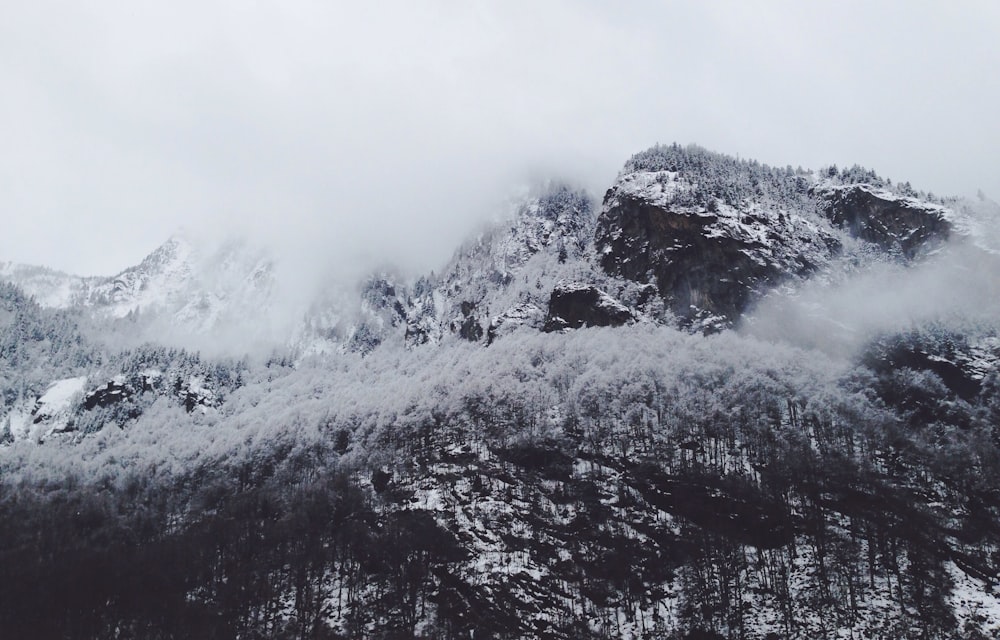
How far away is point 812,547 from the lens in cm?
15575

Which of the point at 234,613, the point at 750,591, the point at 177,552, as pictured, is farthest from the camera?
the point at 177,552

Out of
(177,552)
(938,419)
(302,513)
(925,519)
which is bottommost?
(177,552)

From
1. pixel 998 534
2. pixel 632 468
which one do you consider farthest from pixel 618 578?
pixel 998 534

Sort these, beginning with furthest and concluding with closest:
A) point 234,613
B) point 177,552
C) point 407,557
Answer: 1. point 177,552
2. point 407,557
3. point 234,613

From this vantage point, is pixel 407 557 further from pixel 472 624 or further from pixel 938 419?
pixel 938 419

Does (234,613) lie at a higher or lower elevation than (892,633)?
lower

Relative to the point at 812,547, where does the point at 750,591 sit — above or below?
below

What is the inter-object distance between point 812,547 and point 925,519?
25725 mm

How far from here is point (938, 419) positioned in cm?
19975

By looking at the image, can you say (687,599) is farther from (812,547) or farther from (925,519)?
(925,519)

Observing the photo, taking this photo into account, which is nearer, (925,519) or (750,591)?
(750,591)

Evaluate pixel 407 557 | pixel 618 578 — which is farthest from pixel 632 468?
pixel 407 557

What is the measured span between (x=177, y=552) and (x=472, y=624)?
267ft

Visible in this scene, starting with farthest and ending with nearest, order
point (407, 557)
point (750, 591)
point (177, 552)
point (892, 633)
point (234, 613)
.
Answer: point (177, 552)
point (407, 557)
point (234, 613)
point (750, 591)
point (892, 633)
